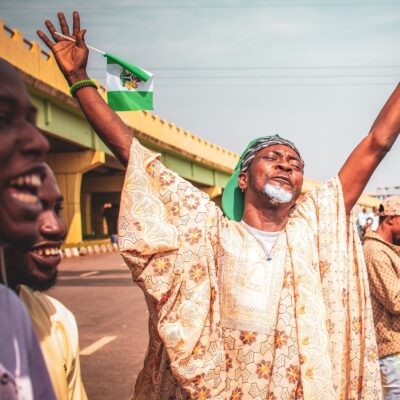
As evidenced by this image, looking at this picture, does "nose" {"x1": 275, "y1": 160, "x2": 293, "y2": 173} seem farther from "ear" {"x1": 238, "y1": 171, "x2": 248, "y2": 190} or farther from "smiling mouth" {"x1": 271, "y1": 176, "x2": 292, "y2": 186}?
"ear" {"x1": 238, "y1": 171, "x2": 248, "y2": 190}

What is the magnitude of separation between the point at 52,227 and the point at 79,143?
2181 centimetres

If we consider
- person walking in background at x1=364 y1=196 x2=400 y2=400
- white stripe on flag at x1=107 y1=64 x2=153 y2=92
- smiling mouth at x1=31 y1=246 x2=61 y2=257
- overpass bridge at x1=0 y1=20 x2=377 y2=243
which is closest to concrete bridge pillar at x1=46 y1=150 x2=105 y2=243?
overpass bridge at x1=0 y1=20 x2=377 y2=243

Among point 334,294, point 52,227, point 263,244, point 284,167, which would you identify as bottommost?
point 334,294

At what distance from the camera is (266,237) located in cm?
288

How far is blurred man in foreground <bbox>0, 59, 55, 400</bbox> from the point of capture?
39.2 inches

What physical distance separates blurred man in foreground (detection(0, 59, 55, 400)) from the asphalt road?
13.2 feet

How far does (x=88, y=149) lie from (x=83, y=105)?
22.9 meters

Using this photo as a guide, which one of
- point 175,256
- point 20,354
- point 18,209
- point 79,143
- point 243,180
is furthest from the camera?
point 79,143

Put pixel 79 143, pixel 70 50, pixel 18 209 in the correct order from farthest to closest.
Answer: pixel 79 143
pixel 70 50
pixel 18 209

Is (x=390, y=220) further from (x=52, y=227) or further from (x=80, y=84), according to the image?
(x=52, y=227)

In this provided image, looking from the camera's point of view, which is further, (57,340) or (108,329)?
(108,329)

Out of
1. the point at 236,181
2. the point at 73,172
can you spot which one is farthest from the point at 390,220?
the point at 73,172

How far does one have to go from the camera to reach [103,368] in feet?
19.5

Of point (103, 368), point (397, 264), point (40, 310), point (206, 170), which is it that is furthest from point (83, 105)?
point (206, 170)
